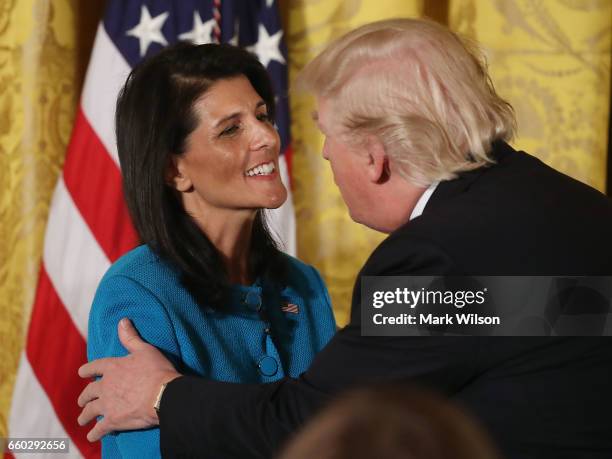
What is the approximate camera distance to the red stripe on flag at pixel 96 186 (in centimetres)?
290

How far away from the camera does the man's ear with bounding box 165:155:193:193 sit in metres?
2.10

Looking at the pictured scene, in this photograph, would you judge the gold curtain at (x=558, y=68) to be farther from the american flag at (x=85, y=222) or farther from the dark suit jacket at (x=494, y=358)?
the dark suit jacket at (x=494, y=358)

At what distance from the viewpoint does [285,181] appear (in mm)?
2918

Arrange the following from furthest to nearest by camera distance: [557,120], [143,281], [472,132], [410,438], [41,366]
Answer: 1. [557,120]
2. [41,366]
3. [143,281]
4. [472,132]
5. [410,438]

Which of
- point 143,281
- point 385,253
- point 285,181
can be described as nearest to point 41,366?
point 285,181

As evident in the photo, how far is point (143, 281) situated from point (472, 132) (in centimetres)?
69

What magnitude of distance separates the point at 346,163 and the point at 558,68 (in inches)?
66.0

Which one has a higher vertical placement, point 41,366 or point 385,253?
point 385,253

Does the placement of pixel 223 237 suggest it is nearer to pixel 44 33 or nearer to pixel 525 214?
pixel 525 214

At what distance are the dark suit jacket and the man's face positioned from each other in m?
0.20

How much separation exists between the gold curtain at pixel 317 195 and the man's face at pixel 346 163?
143 cm

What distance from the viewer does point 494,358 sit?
150cm

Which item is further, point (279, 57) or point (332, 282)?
point (332, 282)

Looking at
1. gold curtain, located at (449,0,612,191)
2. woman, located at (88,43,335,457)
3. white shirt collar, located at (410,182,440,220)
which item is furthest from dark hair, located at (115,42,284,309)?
gold curtain, located at (449,0,612,191)
